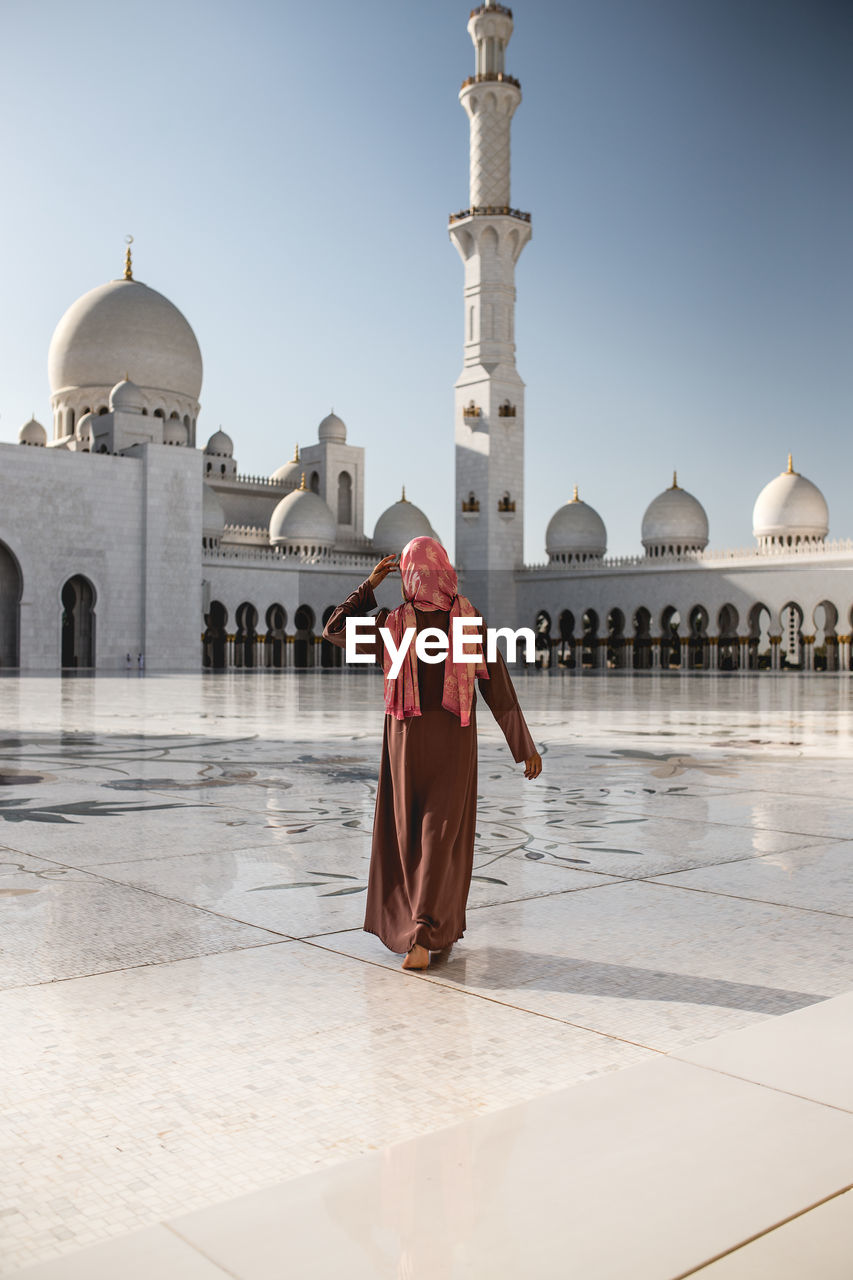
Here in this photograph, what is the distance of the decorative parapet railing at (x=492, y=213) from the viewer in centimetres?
3244

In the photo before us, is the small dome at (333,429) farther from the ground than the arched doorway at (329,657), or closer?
farther from the ground

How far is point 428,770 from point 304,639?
3290 centimetres

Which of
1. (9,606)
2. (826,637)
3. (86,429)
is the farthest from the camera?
(826,637)

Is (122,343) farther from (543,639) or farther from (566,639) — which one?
(566,639)

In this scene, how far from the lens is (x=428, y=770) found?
2.78m

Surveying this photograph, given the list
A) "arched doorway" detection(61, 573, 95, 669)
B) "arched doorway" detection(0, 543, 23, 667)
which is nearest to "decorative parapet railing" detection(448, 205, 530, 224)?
"arched doorway" detection(61, 573, 95, 669)

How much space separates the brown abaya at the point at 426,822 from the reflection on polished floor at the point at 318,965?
4.1 inches

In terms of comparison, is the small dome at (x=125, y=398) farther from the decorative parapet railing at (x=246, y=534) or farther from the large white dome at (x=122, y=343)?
the decorative parapet railing at (x=246, y=534)

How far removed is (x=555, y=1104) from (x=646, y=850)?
226 centimetres

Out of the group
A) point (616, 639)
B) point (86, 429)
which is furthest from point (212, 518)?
point (616, 639)

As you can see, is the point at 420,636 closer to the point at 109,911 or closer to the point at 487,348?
the point at 109,911

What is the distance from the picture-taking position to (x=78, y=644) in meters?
27.6

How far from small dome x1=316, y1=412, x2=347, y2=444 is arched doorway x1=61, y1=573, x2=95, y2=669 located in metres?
13.6

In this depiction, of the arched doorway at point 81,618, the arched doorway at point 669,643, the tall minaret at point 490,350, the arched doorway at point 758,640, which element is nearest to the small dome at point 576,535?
the tall minaret at point 490,350
